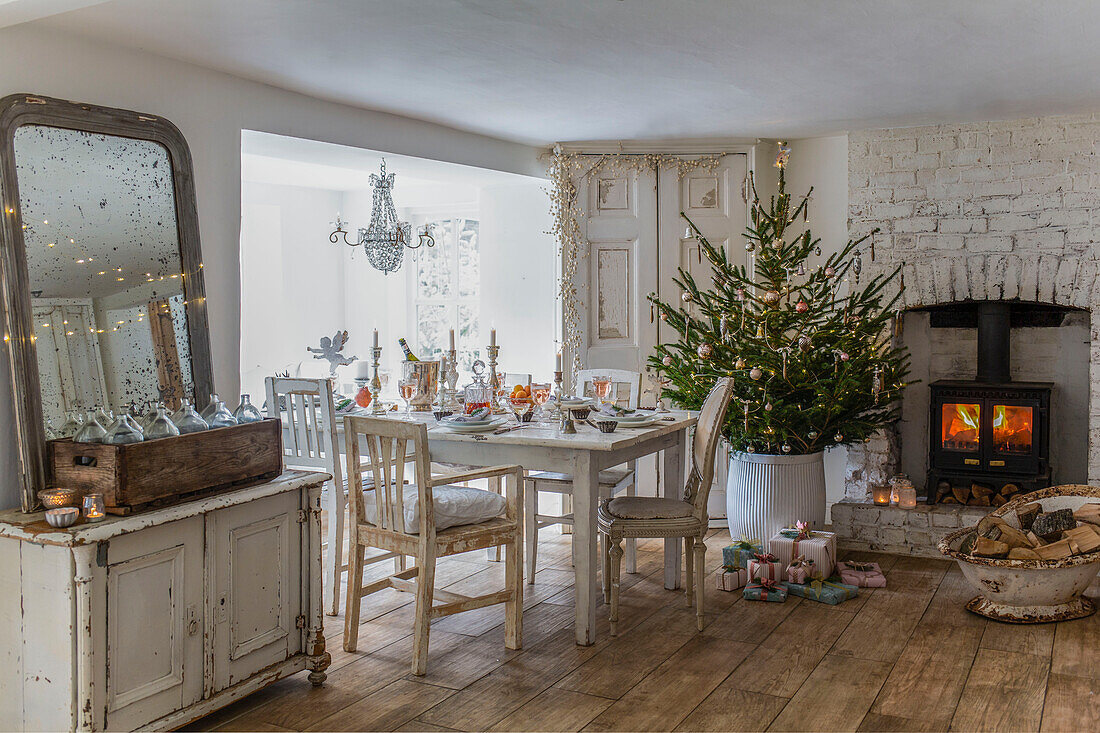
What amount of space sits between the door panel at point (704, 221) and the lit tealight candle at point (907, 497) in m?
1.08

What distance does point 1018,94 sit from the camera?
4449 mm

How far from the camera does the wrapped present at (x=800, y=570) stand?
4.31 m

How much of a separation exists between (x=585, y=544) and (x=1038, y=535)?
205 cm

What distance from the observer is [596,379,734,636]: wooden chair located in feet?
12.4

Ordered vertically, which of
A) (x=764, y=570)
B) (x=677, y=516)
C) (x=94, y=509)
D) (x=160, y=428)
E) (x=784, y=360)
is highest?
(x=784, y=360)

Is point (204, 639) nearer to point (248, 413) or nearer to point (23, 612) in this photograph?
point (23, 612)

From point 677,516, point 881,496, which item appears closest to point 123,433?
point 677,516

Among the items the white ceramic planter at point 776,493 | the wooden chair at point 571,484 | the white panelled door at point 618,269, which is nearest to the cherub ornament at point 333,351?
the white panelled door at point 618,269

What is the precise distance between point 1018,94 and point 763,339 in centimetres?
168

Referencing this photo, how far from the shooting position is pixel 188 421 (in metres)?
3.05

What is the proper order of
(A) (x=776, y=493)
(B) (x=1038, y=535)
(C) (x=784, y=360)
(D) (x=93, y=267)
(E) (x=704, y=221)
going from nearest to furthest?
(D) (x=93, y=267), (B) (x=1038, y=535), (C) (x=784, y=360), (A) (x=776, y=493), (E) (x=704, y=221)

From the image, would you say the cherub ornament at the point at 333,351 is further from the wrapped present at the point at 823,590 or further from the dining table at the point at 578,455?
the wrapped present at the point at 823,590

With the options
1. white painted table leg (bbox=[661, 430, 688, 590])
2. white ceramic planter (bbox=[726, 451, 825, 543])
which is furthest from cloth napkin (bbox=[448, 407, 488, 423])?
white ceramic planter (bbox=[726, 451, 825, 543])

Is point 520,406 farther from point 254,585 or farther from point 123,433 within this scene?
point 123,433
